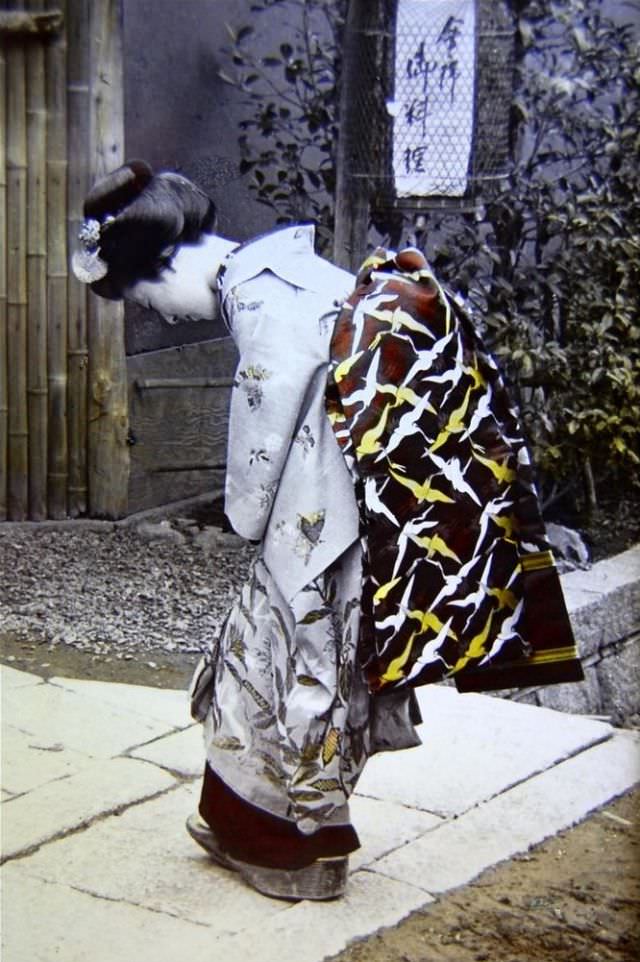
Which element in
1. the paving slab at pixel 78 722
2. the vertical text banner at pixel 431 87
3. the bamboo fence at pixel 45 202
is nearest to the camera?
the paving slab at pixel 78 722

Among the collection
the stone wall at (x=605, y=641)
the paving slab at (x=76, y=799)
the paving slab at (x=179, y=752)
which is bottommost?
the stone wall at (x=605, y=641)

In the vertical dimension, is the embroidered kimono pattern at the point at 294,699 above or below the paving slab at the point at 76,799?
above

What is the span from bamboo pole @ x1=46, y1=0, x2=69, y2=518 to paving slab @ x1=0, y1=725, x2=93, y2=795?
4.52 feet

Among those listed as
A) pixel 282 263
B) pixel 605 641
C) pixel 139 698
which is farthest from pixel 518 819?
pixel 605 641

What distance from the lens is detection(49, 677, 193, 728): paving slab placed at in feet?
13.7

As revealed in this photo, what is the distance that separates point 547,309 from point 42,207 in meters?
2.30

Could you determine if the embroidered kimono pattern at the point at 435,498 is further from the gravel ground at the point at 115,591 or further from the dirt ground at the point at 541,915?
the gravel ground at the point at 115,591

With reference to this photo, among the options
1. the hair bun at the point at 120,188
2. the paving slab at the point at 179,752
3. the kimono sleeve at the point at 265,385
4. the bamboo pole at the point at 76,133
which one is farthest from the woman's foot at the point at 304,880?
the bamboo pole at the point at 76,133

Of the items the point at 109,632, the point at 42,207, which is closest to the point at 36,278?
the point at 42,207

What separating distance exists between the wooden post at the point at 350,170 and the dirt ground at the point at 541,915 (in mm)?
2327

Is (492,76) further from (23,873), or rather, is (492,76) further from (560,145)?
(23,873)

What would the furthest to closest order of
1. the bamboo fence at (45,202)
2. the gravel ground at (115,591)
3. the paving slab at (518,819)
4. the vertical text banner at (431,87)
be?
the bamboo fence at (45,202) < the gravel ground at (115,591) < the vertical text banner at (431,87) < the paving slab at (518,819)

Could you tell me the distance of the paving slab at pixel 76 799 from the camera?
339cm

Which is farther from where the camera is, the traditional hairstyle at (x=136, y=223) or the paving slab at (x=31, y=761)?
the paving slab at (x=31, y=761)
